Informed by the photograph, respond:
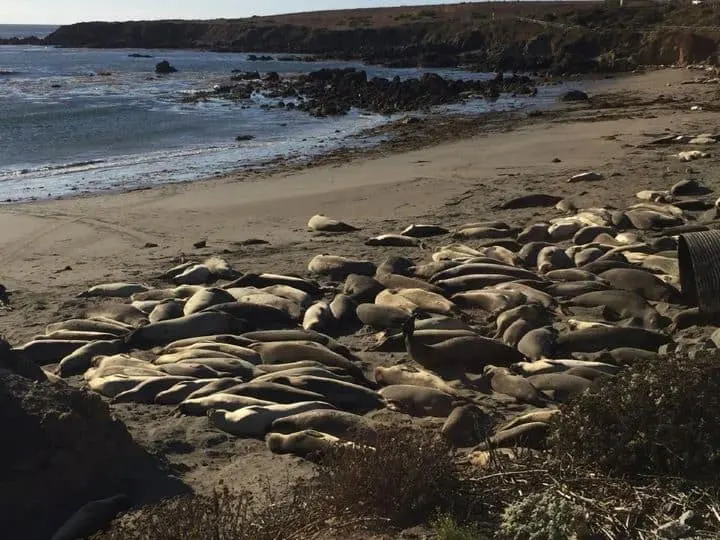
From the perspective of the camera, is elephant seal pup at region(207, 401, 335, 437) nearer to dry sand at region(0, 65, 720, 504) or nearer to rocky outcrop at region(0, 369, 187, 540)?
dry sand at region(0, 65, 720, 504)

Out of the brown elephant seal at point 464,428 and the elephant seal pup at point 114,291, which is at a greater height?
the brown elephant seal at point 464,428

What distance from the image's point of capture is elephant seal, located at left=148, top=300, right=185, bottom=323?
8805 millimetres

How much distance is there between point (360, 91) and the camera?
38.2 meters

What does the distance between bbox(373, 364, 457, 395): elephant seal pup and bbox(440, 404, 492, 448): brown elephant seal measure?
78cm

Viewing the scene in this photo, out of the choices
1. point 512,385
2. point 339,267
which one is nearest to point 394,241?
point 339,267

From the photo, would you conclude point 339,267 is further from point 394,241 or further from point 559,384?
point 559,384

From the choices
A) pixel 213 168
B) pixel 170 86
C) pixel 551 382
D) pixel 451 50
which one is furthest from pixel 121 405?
pixel 451 50

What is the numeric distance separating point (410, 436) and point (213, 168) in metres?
16.3

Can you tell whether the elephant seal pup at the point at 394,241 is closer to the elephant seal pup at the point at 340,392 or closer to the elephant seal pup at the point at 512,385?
the elephant seal pup at the point at 512,385

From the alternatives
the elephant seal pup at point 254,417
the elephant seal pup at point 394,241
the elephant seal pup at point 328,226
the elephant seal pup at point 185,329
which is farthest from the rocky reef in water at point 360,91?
the elephant seal pup at point 254,417

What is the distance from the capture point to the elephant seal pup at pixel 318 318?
8539 millimetres

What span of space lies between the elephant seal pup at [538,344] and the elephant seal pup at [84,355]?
3.77 m

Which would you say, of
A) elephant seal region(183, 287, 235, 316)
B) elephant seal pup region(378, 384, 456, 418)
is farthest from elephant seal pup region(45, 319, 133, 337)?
elephant seal pup region(378, 384, 456, 418)

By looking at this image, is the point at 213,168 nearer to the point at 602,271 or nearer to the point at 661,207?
the point at 661,207
